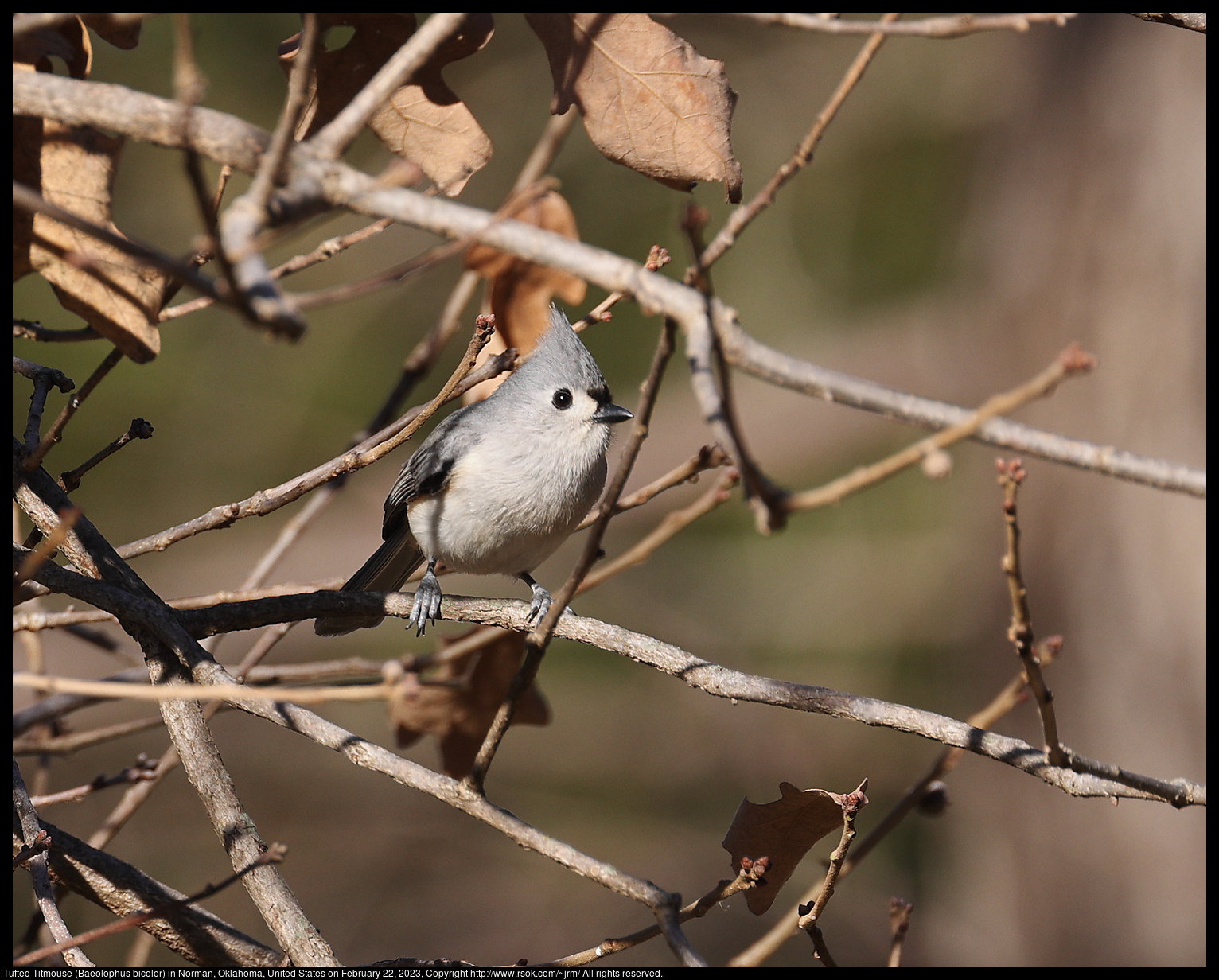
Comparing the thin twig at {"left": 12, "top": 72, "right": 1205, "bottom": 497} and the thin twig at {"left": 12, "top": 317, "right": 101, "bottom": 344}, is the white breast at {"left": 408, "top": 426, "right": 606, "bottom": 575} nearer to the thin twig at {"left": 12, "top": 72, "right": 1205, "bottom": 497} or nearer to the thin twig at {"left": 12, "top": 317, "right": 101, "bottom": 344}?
the thin twig at {"left": 12, "top": 317, "right": 101, "bottom": 344}

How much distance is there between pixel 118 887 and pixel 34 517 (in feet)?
1.93

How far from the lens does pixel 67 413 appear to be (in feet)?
5.04

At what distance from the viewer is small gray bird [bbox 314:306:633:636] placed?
245 centimetres

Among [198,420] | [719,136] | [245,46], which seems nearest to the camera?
[719,136]

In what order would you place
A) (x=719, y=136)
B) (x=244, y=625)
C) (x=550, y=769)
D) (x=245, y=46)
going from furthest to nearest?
(x=550, y=769), (x=245, y=46), (x=244, y=625), (x=719, y=136)

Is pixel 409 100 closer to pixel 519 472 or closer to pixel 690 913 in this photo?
pixel 519 472

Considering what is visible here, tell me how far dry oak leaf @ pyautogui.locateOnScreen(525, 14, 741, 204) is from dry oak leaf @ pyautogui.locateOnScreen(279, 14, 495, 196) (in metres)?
0.14

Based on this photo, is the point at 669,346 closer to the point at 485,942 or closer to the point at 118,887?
the point at 118,887

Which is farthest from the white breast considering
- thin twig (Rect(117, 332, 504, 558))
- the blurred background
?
the blurred background

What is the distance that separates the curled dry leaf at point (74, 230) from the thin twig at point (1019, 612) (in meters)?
1.08

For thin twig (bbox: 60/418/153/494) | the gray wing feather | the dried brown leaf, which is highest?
the gray wing feather

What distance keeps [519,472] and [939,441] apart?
5.69ft

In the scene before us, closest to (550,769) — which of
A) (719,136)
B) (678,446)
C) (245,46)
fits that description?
(678,446)

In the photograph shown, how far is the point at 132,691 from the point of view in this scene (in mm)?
980
